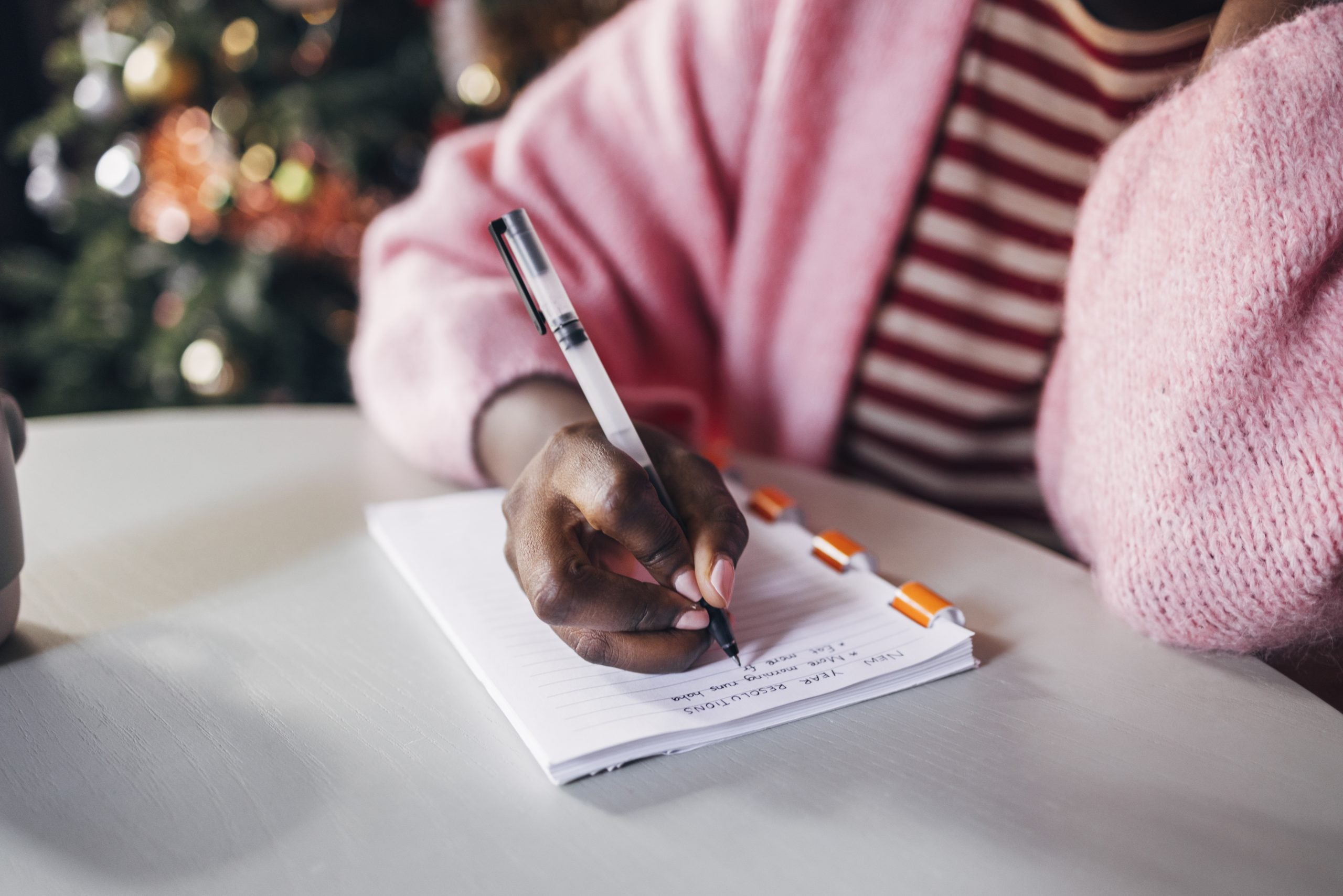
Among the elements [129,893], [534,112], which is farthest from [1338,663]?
[534,112]

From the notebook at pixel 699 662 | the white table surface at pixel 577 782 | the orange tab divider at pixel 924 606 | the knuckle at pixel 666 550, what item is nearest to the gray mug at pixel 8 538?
the white table surface at pixel 577 782

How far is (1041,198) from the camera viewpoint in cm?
66

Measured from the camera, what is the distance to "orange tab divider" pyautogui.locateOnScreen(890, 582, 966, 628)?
40 centimetres

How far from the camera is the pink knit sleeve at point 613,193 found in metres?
0.65

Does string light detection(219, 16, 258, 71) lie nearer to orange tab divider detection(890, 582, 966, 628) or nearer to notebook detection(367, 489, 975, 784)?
notebook detection(367, 489, 975, 784)

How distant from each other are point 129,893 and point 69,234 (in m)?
1.72

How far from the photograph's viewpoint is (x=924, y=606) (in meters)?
0.40

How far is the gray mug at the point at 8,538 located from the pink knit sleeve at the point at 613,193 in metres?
0.25

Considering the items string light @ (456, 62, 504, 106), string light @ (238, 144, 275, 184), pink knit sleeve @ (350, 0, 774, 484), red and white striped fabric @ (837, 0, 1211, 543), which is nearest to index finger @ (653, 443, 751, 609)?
pink knit sleeve @ (350, 0, 774, 484)

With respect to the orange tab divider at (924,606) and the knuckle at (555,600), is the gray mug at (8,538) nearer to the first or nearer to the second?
the knuckle at (555,600)

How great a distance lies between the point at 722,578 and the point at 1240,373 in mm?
232

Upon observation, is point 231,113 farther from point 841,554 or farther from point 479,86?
point 841,554

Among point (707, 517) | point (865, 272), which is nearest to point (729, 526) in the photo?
point (707, 517)

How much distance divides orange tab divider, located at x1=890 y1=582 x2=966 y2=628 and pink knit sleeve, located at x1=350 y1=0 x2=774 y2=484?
27 centimetres
